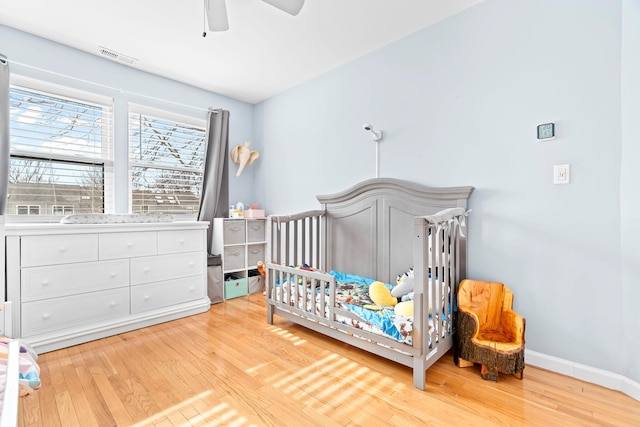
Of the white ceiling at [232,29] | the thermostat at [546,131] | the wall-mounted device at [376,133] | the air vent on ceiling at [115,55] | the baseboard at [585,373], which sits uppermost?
the white ceiling at [232,29]

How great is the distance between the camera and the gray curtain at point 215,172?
337cm

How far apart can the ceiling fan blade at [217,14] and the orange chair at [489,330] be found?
7.27ft

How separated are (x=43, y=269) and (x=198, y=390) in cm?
141

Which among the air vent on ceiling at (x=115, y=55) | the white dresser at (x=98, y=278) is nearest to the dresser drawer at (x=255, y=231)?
the white dresser at (x=98, y=278)

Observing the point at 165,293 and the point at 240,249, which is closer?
the point at 165,293

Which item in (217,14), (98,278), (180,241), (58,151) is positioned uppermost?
(217,14)

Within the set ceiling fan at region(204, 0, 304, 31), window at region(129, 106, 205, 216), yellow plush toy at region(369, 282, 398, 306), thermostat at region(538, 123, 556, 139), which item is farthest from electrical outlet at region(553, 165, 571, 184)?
window at region(129, 106, 205, 216)

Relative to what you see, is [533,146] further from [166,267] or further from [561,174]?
[166,267]

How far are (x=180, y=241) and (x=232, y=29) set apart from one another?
1.80 meters

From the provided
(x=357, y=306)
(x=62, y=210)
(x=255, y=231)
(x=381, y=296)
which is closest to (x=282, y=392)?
(x=357, y=306)

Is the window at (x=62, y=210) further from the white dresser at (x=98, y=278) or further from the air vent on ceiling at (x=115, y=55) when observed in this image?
the air vent on ceiling at (x=115, y=55)

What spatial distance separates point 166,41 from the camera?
250 cm

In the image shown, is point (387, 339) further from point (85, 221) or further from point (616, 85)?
point (85, 221)

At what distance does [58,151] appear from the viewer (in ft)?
8.50
